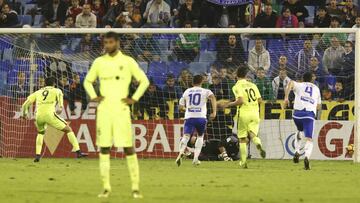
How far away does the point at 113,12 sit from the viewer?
32.3 metres

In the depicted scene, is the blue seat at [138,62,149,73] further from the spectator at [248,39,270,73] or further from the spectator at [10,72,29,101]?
the spectator at [10,72,29,101]

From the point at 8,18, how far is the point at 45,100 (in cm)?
651

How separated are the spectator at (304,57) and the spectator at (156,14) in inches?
201

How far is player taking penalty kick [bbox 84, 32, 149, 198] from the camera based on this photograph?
15594 mm

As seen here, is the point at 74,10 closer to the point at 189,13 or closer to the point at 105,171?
the point at 189,13

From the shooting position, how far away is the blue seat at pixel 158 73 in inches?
1132

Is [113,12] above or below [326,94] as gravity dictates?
above

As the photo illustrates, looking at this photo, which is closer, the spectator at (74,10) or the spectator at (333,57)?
the spectator at (333,57)

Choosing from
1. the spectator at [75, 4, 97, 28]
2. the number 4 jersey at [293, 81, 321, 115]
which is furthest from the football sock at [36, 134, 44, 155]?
the number 4 jersey at [293, 81, 321, 115]

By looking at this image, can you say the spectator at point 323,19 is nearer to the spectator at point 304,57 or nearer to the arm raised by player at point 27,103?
the spectator at point 304,57

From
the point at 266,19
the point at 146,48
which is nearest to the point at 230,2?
the point at 266,19

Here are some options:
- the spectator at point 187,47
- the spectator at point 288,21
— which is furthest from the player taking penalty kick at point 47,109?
the spectator at point 288,21

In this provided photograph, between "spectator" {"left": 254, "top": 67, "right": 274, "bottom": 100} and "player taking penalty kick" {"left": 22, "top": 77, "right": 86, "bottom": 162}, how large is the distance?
17.3ft

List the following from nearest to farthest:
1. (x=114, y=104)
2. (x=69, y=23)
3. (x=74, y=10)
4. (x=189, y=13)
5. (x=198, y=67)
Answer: (x=114, y=104) → (x=198, y=67) → (x=69, y=23) → (x=189, y=13) → (x=74, y=10)
